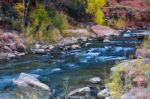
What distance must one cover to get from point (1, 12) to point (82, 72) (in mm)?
14619

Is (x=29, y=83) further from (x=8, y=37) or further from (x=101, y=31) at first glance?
(x=101, y=31)

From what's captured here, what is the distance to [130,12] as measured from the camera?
51.7m

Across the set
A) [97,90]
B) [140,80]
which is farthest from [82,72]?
[140,80]

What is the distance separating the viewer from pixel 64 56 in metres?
23.7

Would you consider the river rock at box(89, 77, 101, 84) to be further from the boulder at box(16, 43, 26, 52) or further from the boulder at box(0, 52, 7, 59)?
the boulder at box(16, 43, 26, 52)

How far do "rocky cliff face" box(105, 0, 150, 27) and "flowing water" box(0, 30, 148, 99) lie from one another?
2224 centimetres

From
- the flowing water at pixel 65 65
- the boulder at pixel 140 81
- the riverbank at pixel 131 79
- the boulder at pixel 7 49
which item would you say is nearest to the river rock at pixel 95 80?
the flowing water at pixel 65 65

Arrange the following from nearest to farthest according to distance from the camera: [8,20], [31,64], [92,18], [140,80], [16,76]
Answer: [140,80]
[16,76]
[31,64]
[8,20]
[92,18]

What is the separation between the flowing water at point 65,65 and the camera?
16.5 meters

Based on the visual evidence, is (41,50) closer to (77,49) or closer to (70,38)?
(77,49)

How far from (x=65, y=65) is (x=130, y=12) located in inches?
1282

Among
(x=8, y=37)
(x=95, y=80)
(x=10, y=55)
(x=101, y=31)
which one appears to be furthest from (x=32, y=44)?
(x=95, y=80)

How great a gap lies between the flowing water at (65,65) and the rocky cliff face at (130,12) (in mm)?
22240

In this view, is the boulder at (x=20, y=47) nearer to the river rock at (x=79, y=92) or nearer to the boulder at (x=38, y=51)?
the boulder at (x=38, y=51)
